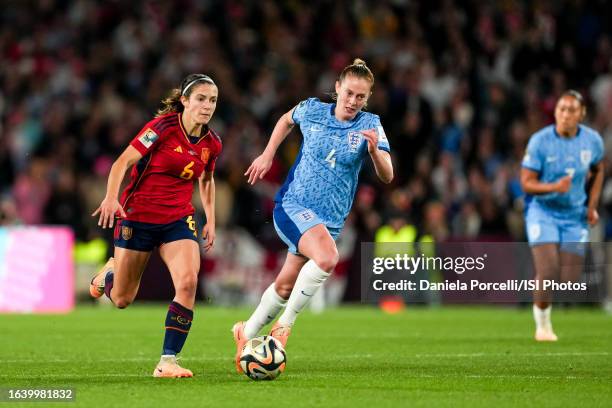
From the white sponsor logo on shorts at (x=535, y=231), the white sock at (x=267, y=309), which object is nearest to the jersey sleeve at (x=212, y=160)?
the white sock at (x=267, y=309)

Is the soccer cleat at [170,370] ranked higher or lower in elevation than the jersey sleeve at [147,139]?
lower

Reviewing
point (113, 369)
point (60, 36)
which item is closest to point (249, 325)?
point (113, 369)

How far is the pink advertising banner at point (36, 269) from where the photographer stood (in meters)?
19.2

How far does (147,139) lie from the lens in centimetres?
927

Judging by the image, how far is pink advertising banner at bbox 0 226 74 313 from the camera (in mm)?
19203

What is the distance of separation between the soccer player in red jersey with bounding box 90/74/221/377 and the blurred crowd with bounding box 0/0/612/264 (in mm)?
10605

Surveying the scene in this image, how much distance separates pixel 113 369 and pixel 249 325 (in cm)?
111

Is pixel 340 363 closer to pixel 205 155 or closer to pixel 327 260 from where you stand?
pixel 327 260

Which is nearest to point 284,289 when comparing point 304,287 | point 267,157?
point 304,287

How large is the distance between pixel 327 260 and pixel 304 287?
284 millimetres

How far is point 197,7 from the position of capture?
80.8 ft

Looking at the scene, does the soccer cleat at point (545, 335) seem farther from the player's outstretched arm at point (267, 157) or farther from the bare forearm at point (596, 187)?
the player's outstretched arm at point (267, 157)

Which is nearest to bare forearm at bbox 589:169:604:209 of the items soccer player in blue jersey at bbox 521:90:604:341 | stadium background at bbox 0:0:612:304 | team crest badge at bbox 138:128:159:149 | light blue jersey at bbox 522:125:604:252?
soccer player in blue jersey at bbox 521:90:604:341

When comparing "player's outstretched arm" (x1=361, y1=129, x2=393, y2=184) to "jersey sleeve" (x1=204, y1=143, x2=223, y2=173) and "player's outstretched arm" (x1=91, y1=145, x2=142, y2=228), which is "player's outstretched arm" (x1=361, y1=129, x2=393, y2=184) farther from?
"player's outstretched arm" (x1=91, y1=145, x2=142, y2=228)
